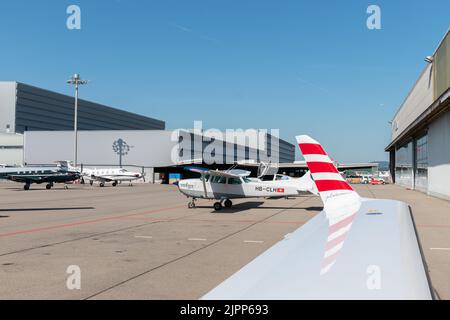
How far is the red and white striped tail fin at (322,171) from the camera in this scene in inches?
236

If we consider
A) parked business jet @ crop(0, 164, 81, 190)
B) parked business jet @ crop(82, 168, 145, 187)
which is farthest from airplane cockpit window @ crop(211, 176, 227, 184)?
parked business jet @ crop(82, 168, 145, 187)

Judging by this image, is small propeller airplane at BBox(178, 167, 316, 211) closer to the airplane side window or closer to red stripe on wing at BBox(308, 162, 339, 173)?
the airplane side window

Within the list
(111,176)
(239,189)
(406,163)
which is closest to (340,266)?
(239,189)

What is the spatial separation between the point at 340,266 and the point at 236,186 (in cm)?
1934

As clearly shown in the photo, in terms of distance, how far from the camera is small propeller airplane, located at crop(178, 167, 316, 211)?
21.6 m

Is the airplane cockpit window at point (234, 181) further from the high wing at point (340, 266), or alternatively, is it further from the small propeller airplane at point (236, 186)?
the high wing at point (340, 266)

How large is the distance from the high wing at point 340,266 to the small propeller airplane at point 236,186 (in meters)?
16.9

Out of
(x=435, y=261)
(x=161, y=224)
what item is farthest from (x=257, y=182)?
(x=435, y=261)

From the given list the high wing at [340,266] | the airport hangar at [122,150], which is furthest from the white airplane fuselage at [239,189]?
the airport hangar at [122,150]
